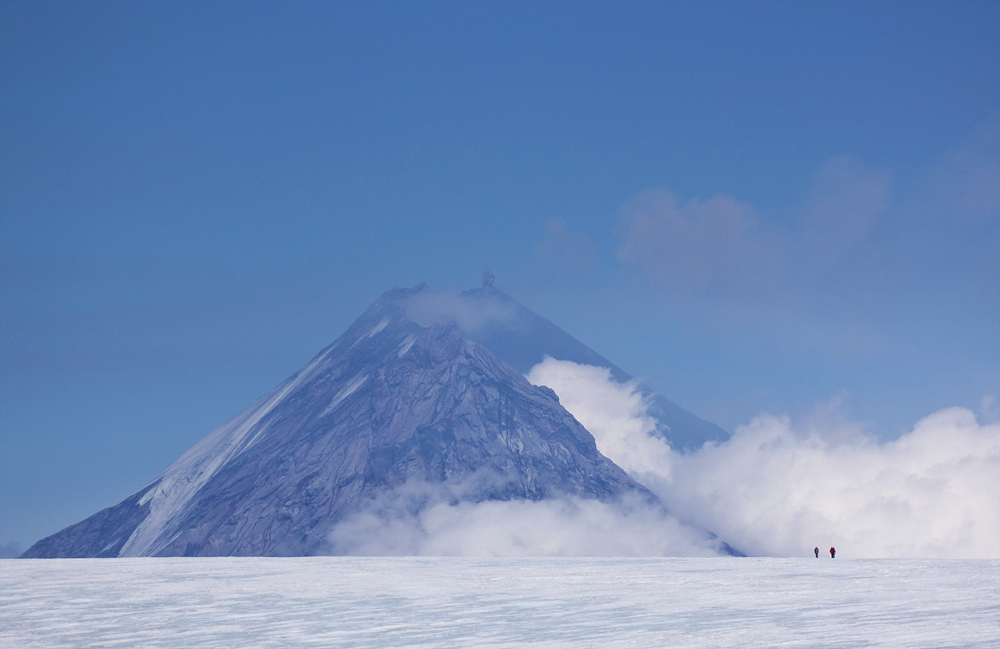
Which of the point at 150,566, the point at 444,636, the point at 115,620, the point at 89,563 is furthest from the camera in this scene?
the point at 89,563

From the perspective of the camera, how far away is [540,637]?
34406 mm

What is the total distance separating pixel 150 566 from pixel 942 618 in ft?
200

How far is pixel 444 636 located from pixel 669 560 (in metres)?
46.6

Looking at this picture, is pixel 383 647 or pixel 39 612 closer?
pixel 383 647

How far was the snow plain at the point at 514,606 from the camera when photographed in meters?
34.5

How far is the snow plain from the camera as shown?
3450 centimetres

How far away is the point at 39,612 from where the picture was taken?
4394 centimetres

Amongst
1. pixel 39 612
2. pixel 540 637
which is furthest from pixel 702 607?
A: pixel 39 612

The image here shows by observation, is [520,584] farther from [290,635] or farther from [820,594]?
[290,635]

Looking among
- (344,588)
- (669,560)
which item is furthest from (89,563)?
(669,560)

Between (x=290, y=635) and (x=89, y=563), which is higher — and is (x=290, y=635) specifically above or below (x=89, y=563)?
below

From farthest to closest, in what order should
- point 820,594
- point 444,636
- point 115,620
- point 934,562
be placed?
point 934,562 → point 820,594 → point 115,620 → point 444,636

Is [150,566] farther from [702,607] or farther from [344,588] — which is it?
[702,607]

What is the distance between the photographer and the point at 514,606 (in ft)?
144
